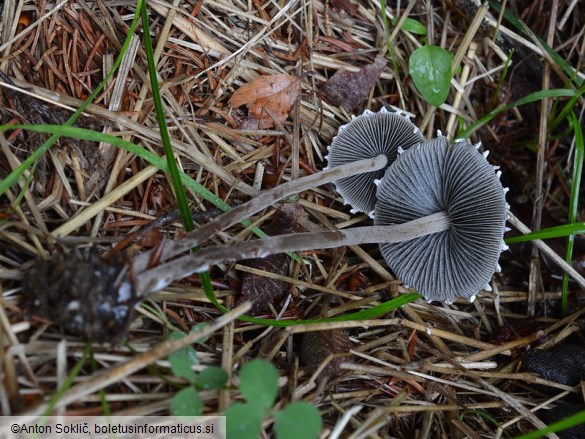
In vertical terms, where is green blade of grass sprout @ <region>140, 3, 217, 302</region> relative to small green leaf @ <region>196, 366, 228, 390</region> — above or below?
above

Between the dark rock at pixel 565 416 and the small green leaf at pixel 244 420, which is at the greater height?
the small green leaf at pixel 244 420

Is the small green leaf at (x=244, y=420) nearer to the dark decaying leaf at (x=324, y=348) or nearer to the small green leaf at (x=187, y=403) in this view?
the small green leaf at (x=187, y=403)

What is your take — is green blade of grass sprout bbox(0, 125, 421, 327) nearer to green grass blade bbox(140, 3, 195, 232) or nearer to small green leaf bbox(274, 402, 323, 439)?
green grass blade bbox(140, 3, 195, 232)

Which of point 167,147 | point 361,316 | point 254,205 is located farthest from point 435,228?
point 167,147

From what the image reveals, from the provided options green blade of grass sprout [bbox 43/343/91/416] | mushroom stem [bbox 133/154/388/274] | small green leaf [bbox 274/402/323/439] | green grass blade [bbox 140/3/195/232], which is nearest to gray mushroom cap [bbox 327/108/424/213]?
mushroom stem [bbox 133/154/388/274]

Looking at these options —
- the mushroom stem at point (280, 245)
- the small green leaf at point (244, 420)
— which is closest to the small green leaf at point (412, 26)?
the mushroom stem at point (280, 245)

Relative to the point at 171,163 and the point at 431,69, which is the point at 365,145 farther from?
the point at 171,163
